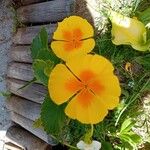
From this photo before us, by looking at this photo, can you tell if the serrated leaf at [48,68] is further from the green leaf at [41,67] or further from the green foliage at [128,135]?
the green foliage at [128,135]

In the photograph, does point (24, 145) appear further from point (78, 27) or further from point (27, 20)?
point (78, 27)

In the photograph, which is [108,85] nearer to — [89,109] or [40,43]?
[89,109]

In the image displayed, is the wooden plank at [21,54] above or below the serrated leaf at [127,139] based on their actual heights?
above

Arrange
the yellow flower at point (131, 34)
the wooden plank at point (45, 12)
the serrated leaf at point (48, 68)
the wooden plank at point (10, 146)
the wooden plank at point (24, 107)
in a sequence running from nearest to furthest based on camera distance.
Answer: the serrated leaf at point (48, 68)
the yellow flower at point (131, 34)
the wooden plank at point (45, 12)
the wooden plank at point (24, 107)
the wooden plank at point (10, 146)

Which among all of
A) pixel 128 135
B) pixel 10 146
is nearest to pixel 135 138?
pixel 128 135

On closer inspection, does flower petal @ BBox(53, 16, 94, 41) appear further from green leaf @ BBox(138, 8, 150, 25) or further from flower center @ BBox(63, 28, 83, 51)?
green leaf @ BBox(138, 8, 150, 25)

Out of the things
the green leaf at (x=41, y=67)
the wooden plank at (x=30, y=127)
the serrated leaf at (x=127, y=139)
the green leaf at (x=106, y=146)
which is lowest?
the wooden plank at (x=30, y=127)

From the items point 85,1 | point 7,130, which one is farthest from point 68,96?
point 7,130

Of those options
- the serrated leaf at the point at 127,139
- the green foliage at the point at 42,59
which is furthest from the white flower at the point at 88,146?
the serrated leaf at the point at 127,139
